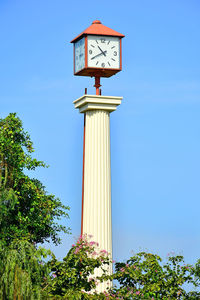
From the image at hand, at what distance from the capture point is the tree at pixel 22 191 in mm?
25156

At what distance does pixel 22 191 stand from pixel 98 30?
6.48 meters

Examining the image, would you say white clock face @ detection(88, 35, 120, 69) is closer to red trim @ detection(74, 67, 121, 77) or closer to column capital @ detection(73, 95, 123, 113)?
red trim @ detection(74, 67, 121, 77)

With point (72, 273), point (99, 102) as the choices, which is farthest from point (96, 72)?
point (72, 273)

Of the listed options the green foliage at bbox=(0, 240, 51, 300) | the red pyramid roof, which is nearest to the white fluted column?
the red pyramid roof

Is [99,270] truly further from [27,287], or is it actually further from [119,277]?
[27,287]

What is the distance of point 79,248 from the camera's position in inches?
837

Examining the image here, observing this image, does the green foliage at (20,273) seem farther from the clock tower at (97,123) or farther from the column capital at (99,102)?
the column capital at (99,102)

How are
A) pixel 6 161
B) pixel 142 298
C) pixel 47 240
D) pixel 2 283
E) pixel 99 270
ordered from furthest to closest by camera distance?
pixel 47 240, pixel 6 161, pixel 99 270, pixel 142 298, pixel 2 283

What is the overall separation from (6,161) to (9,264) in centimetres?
745

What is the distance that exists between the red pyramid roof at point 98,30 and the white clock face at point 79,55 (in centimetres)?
22

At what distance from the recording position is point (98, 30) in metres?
25.3

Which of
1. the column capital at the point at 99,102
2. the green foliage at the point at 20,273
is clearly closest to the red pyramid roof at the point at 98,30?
the column capital at the point at 99,102

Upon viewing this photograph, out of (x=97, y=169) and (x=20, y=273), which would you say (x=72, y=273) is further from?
(x=97, y=169)

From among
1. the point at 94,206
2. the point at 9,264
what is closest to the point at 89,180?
the point at 94,206
